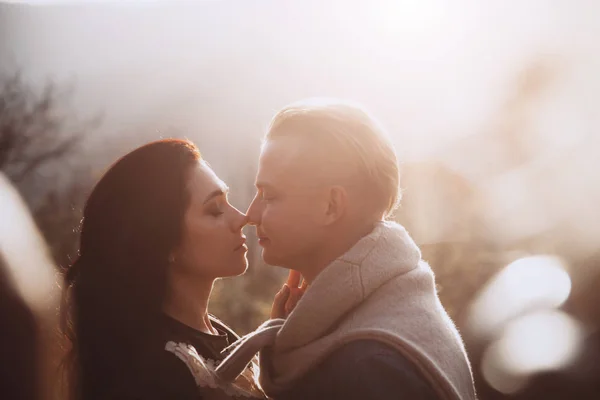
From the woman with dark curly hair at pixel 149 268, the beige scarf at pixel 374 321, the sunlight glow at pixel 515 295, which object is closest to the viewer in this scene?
the beige scarf at pixel 374 321

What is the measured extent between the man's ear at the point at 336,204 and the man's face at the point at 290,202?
0.02m

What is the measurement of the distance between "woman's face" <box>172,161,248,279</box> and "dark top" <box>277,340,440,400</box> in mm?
1002

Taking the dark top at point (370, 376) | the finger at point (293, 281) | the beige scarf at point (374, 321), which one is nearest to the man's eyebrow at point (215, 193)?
the finger at point (293, 281)

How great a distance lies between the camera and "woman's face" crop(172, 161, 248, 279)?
3.17 m

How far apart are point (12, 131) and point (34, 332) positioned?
7984mm

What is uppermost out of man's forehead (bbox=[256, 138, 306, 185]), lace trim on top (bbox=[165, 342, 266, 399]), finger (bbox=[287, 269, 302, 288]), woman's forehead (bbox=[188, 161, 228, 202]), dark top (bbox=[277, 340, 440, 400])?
man's forehead (bbox=[256, 138, 306, 185])

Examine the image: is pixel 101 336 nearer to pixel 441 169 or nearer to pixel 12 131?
pixel 441 169

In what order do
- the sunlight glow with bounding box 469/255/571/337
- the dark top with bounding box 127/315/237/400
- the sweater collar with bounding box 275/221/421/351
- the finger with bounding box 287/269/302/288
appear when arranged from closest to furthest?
1. the sweater collar with bounding box 275/221/421/351
2. the dark top with bounding box 127/315/237/400
3. the finger with bounding box 287/269/302/288
4. the sunlight glow with bounding box 469/255/571/337

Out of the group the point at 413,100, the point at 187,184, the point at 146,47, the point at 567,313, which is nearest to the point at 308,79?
the point at 413,100

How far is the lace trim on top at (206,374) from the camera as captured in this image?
2.71 m

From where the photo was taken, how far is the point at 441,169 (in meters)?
9.59

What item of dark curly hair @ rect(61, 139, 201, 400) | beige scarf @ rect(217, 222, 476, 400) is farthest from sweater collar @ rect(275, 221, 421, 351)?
dark curly hair @ rect(61, 139, 201, 400)

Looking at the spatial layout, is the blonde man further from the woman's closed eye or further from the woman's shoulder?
the woman's closed eye

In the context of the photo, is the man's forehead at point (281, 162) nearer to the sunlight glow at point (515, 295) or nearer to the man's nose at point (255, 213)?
the man's nose at point (255, 213)
